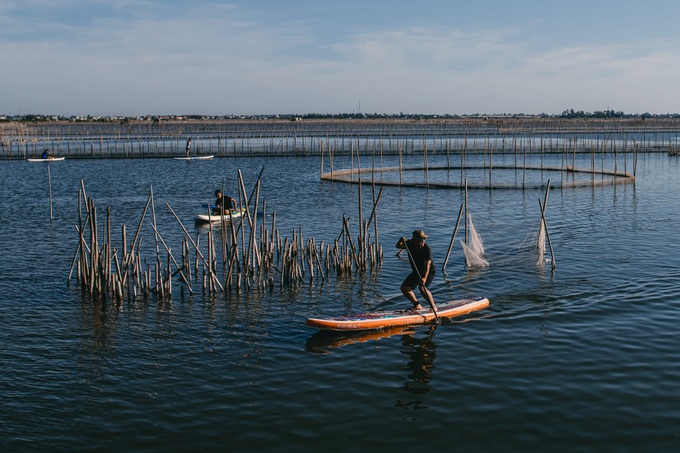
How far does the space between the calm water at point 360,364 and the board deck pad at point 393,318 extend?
239 mm

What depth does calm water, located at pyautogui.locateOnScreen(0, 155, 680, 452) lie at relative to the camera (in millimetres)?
10156

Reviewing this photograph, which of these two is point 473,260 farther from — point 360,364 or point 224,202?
point 224,202

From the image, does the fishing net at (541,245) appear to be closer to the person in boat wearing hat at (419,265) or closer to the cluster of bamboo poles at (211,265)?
the cluster of bamboo poles at (211,265)

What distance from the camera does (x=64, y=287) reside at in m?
18.5

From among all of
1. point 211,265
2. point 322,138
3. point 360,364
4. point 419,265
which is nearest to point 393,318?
point 419,265

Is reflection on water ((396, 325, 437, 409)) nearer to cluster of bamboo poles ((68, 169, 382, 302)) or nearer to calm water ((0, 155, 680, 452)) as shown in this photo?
calm water ((0, 155, 680, 452))

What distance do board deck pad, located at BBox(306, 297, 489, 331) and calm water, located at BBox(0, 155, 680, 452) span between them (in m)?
0.24

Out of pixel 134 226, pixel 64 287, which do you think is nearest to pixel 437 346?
pixel 64 287

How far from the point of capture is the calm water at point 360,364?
10.2 metres

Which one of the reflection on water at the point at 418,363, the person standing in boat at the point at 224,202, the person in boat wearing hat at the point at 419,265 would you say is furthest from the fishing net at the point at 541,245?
the person standing in boat at the point at 224,202

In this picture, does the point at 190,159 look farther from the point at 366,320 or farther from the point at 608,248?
the point at 366,320

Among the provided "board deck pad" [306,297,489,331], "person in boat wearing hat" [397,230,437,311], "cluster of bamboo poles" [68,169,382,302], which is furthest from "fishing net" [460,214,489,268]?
"person in boat wearing hat" [397,230,437,311]

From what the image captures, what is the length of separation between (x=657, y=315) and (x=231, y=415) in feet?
31.8

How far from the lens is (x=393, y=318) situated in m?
14.6
